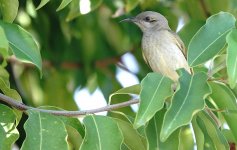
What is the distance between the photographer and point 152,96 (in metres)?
3.85

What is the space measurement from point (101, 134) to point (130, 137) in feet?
1.32

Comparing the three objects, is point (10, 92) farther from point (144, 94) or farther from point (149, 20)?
point (149, 20)

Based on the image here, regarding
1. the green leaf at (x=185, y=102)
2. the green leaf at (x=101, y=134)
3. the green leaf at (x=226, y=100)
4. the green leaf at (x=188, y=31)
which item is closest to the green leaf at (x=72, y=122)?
the green leaf at (x=101, y=134)

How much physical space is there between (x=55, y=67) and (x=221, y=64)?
353cm

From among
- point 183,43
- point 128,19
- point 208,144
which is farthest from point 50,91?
point 208,144

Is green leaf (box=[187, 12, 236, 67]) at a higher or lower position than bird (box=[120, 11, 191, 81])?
higher

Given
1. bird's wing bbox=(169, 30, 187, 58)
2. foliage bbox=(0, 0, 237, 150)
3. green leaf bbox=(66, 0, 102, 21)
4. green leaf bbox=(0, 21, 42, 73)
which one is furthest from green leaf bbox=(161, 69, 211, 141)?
bird's wing bbox=(169, 30, 187, 58)

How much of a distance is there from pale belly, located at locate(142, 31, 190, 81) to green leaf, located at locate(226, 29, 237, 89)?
2.18 metres

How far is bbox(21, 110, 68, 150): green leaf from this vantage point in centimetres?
381

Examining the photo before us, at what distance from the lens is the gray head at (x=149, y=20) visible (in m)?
6.82

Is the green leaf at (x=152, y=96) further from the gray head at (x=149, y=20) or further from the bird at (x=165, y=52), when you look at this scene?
the gray head at (x=149, y=20)

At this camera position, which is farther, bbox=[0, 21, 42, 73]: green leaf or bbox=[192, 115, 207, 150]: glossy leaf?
bbox=[192, 115, 207, 150]: glossy leaf

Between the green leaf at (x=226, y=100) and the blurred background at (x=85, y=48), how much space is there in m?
2.05

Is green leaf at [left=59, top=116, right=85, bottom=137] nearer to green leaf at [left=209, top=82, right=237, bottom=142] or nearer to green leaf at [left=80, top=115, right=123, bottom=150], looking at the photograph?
green leaf at [left=80, top=115, right=123, bottom=150]
